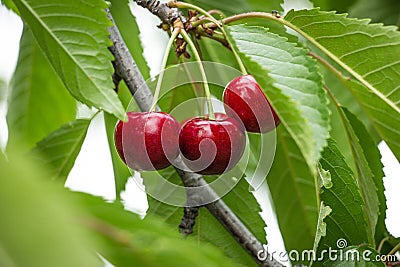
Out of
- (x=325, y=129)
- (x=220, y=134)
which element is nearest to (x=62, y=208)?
(x=325, y=129)

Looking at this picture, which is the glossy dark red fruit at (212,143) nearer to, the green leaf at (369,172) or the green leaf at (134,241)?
the green leaf at (369,172)

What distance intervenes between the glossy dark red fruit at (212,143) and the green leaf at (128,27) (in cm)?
53

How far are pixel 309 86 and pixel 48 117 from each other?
88 centimetres

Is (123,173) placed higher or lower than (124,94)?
lower

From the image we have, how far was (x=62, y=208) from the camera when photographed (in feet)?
1.09

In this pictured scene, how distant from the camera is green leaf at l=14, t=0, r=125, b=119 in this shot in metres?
0.87

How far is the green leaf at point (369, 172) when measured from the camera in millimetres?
1184

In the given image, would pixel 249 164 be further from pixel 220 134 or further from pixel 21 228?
pixel 21 228

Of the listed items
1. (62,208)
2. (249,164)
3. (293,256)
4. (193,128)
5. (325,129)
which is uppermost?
(62,208)

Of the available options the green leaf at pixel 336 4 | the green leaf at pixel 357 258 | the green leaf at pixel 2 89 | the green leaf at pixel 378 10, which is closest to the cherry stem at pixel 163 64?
the green leaf at pixel 357 258

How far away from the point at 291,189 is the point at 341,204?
36 cm

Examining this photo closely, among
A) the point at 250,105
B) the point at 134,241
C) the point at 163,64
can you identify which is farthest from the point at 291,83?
the point at 134,241

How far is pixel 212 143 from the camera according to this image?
3.24ft

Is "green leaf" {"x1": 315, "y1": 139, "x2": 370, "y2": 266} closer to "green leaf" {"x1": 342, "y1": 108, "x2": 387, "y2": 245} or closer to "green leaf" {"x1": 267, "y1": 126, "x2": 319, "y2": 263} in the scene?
"green leaf" {"x1": 342, "y1": 108, "x2": 387, "y2": 245}
